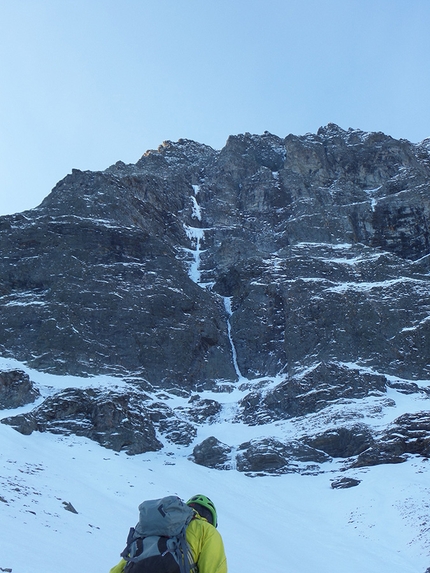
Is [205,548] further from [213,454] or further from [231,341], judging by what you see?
[231,341]

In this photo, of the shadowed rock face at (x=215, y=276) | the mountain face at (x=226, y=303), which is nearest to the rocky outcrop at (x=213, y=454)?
the mountain face at (x=226, y=303)

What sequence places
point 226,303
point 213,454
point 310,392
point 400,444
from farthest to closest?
point 226,303, point 310,392, point 213,454, point 400,444

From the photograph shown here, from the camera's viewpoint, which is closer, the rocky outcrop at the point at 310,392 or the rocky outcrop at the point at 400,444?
the rocky outcrop at the point at 400,444

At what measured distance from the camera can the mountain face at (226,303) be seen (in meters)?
41.5

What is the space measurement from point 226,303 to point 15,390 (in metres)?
29.2

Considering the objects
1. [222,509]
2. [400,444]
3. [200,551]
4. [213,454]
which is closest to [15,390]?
[213,454]

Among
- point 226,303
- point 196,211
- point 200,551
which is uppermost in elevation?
point 196,211

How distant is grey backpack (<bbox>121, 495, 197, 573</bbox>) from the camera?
409 centimetres

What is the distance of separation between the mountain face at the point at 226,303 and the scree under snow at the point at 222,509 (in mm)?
3045

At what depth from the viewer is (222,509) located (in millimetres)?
25031

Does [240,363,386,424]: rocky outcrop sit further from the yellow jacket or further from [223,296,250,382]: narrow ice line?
the yellow jacket

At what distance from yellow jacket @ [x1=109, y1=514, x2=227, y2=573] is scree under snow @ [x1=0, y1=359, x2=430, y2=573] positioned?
5068mm

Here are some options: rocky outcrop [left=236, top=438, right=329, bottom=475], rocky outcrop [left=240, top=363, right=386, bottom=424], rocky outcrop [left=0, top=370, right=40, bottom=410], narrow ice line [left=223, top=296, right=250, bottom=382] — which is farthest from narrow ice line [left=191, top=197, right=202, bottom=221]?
rocky outcrop [left=236, top=438, right=329, bottom=475]

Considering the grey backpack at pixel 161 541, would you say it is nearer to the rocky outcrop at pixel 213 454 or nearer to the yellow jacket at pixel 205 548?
the yellow jacket at pixel 205 548
